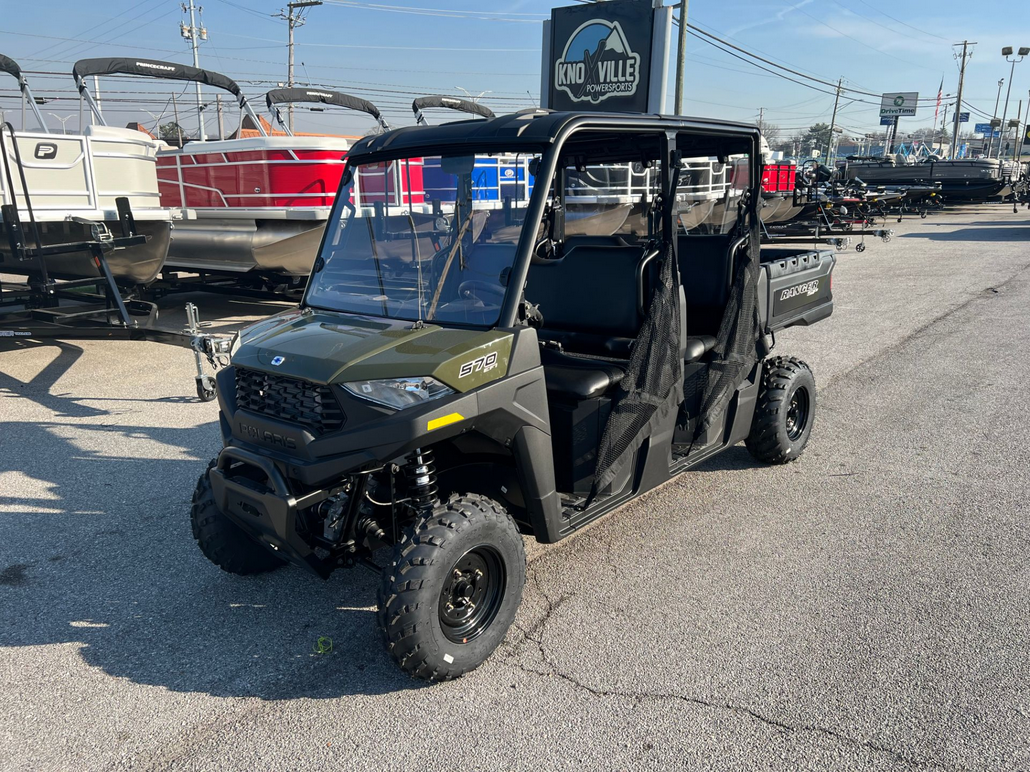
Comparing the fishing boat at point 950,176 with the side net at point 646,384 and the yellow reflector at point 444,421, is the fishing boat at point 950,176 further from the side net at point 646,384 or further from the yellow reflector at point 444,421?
the yellow reflector at point 444,421

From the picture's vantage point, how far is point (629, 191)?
4.80 m

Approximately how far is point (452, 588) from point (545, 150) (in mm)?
1866

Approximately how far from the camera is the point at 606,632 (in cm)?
346

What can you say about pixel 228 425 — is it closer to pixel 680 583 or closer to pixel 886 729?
pixel 680 583

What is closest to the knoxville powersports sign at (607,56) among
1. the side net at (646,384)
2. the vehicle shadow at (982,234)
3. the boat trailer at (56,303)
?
the vehicle shadow at (982,234)

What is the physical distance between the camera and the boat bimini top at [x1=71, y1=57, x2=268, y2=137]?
924 cm

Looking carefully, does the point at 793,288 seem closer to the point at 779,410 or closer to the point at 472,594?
the point at 779,410

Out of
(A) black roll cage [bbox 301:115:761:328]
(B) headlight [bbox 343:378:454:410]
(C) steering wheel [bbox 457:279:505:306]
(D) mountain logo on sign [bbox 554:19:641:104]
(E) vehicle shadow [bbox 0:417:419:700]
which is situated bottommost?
(E) vehicle shadow [bbox 0:417:419:700]

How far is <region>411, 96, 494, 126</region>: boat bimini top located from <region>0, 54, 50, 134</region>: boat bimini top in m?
4.38

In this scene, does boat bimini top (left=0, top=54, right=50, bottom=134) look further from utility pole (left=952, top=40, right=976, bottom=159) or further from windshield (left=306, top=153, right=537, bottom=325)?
utility pole (left=952, top=40, right=976, bottom=159)

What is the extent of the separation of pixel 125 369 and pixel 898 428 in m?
7.37

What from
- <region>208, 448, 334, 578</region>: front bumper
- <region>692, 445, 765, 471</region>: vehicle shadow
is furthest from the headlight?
<region>692, 445, 765, 471</region>: vehicle shadow

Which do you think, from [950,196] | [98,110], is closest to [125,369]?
[98,110]

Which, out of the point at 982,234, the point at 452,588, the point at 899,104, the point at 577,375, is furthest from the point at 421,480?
the point at 899,104
